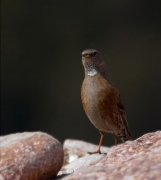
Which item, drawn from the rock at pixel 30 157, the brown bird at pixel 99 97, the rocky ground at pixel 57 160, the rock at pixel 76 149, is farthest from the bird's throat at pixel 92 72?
the rock at pixel 30 157

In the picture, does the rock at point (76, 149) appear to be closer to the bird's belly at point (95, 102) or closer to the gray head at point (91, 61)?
the bird's belly at point (95, 102)

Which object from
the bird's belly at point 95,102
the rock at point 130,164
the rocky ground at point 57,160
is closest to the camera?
the rock at point 130,164

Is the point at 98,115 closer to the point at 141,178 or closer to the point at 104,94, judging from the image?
A: the point at 104,94

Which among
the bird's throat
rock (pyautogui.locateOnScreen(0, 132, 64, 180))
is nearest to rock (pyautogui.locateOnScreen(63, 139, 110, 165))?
the bird's throat

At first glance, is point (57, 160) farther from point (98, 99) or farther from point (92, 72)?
point (92, 72)

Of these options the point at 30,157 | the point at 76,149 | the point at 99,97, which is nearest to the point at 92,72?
the point at 99,97

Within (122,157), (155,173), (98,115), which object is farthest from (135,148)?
(98,115)
